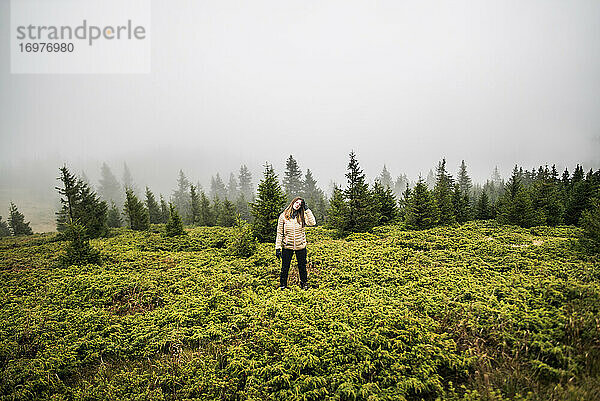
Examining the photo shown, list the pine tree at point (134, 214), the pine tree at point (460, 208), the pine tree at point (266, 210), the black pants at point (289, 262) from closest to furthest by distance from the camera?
the black pants at point (289, 262)
the pine tree at point (266, 210)
the pine tree at point (460, 208)
the pine tree at point (134, 214)

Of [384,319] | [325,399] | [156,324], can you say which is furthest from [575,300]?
[156,324]

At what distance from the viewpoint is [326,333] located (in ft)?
17.4

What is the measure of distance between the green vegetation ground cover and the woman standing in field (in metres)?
0.55

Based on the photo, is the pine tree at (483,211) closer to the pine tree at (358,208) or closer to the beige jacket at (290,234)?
the pine tree at (358,208)

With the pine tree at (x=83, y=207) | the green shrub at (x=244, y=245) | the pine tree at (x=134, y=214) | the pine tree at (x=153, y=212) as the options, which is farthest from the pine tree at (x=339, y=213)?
the pine tree at (x=153, y=212)

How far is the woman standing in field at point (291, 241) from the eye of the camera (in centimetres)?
806

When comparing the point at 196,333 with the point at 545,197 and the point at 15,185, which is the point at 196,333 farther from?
the point at 15,185

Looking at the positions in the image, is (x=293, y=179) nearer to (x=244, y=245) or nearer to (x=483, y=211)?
(x=483, y=211)

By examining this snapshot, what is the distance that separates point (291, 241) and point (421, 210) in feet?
44.3

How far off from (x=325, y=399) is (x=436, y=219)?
56.1ft

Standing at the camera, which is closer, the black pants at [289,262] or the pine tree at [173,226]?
the black pants at [289,262]

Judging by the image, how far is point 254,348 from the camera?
17.2 feet

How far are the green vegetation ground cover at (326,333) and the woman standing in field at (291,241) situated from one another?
21.7 inches

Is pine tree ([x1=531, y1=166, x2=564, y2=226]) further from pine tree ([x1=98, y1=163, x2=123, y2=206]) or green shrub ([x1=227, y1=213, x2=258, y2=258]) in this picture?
pine tree ([x1=98, y1=163, x2=123, y2=206])
